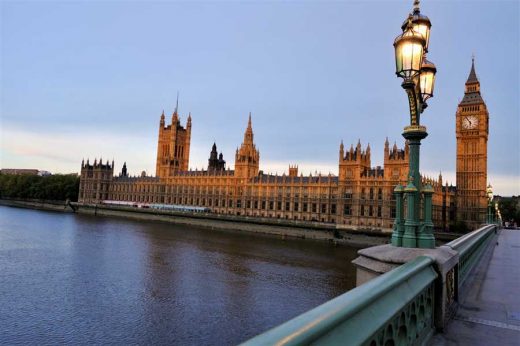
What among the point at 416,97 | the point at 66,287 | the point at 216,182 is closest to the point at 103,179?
the point at 216,182

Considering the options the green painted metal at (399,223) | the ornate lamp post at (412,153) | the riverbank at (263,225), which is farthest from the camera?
the riverbank at (263,225)

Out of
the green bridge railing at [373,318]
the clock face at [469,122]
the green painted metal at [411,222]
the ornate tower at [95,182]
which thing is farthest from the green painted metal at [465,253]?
the ornate tower at [95,182]

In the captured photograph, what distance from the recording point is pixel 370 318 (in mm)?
2945

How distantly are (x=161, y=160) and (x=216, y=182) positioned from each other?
4101cm

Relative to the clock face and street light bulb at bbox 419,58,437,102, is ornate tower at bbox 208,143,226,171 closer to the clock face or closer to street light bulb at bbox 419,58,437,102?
the clock face

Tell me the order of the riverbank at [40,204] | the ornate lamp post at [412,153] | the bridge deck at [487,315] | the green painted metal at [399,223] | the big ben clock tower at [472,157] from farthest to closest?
the riverbank at [40,204] < the big ben clock tower at [472,157] < the green painted metal at [399,223] < the ornate lamp post at [412,153] < the bridge deck at [487,315]

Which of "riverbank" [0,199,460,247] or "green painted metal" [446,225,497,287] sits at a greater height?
"green painted metal" [446,225,497,287]

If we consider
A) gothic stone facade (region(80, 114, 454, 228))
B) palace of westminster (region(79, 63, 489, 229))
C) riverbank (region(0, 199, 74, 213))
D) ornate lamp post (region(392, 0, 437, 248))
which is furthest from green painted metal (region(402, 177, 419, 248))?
riverbank (region(0, 199, 74, 213))

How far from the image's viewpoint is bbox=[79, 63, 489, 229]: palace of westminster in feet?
246

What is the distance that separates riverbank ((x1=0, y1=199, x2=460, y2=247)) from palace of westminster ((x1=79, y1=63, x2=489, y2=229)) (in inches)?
200

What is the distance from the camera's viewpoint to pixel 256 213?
95062 mm

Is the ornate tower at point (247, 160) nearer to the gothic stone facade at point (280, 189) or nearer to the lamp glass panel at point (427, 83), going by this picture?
the gothic stone facade at point (280, 189)

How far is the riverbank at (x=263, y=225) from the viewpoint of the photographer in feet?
220

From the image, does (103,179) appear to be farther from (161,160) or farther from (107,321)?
(107,321)
